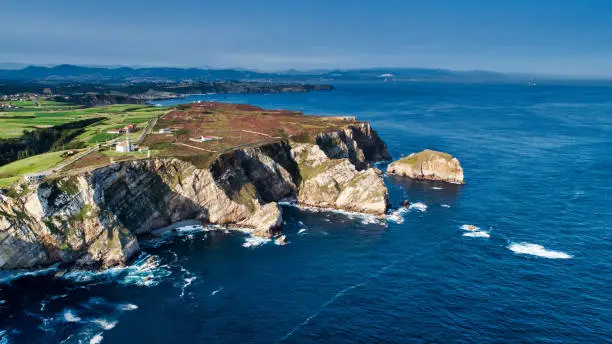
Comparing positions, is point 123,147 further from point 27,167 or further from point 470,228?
point 470,228

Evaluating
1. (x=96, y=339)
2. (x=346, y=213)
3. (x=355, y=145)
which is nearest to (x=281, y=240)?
(x=346, y=213)

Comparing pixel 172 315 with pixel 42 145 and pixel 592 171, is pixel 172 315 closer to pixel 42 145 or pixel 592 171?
pixel 42 145

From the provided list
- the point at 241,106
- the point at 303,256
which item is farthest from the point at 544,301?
the point at 241,106

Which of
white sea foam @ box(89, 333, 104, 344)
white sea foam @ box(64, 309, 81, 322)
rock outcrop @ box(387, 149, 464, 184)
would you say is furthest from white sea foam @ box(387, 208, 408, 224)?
white sea foam @ box(64, 309, 81, 322)

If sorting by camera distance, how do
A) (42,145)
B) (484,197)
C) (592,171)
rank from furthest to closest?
(592,171)
(42,145)
(484,197)

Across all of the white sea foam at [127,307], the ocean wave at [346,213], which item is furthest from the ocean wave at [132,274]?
the ocean wave at [346,213]

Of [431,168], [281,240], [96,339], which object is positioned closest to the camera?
[96,339]
